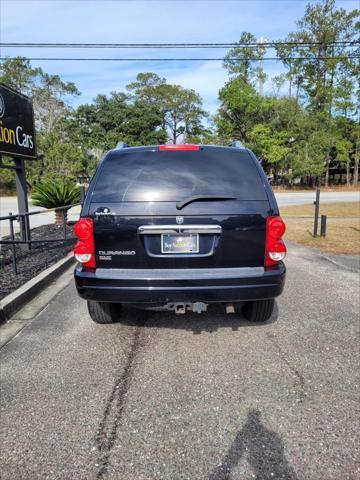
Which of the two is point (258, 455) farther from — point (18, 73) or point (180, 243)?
point (18, 73)

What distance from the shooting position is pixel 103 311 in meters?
3.88

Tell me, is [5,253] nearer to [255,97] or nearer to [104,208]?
[104,208]

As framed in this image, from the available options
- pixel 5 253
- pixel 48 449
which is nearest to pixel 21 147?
pixel 5 253

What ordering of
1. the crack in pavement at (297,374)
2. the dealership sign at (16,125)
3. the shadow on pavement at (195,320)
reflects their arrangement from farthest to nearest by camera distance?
the dealership sign at (16,125), the shadow on pavement at (195,320), the crack in pavement at (297,374)

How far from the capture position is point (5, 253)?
7.36 meters

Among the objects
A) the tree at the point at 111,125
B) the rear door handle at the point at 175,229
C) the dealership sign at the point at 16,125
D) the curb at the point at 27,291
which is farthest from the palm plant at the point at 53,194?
the tree at the point at 111,125

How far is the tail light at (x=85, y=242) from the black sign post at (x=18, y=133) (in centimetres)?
458

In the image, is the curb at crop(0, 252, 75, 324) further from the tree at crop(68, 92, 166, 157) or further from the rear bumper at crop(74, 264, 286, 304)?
the tree at crop(68, 92, 166, 157)

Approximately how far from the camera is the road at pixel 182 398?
208cm

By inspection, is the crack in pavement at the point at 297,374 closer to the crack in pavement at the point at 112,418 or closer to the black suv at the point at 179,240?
the black suv at the point at 179,240

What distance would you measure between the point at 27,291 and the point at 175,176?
2.97 m

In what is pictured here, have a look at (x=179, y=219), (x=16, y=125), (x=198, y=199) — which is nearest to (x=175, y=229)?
(x=179, y=219)

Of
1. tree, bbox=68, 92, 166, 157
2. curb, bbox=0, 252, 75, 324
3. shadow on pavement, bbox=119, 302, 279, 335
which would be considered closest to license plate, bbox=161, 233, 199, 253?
shadow on pavement, bbox=119, 302, 279, 335

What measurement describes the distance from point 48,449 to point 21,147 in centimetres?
698
